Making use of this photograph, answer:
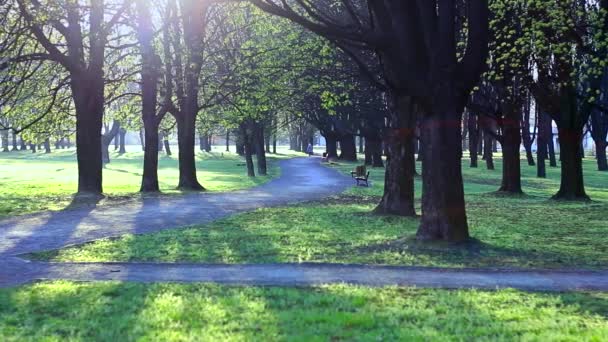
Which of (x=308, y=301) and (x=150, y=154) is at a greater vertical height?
(x=150, y=154)

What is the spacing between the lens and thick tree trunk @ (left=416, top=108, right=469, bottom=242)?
10.5 m

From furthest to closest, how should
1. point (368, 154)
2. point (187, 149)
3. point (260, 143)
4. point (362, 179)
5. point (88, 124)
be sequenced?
1. point (368, 154)
2. point (260, 143)
3. point (362, 179)
4. point (187, 149)
5. point (88, 124)

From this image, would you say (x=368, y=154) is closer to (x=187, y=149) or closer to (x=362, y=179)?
(x=362, y=179)

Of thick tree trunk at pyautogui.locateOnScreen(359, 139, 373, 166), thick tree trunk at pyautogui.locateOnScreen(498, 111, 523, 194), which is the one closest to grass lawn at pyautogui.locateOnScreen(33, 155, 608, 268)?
thick tree trunk at pyautogui.locateOnScreen(498, 111, 523, 194)

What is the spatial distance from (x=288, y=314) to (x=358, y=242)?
5225 millimetres

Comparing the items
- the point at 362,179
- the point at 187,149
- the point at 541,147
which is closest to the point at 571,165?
the point at 362,179

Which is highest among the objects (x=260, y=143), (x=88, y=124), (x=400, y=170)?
(x=88, y=124)

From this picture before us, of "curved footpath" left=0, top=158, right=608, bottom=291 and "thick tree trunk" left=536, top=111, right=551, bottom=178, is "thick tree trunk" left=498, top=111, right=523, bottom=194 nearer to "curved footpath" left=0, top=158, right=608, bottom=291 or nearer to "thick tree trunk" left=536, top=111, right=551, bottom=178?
A: "thick tree trunk" left=536, top=111, right=551, bottom=178

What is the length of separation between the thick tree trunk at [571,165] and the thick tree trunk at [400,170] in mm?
8006

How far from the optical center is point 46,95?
850 inches

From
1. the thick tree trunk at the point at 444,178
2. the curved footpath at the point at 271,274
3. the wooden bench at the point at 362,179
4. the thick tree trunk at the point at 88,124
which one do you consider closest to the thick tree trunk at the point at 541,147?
the wooden bench at the point at 362,179

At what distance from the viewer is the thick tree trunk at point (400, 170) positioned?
1505cm

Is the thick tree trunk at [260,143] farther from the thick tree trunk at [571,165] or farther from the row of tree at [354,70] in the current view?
the thick tree trunk at [571,165]

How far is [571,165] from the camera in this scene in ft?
69.1
